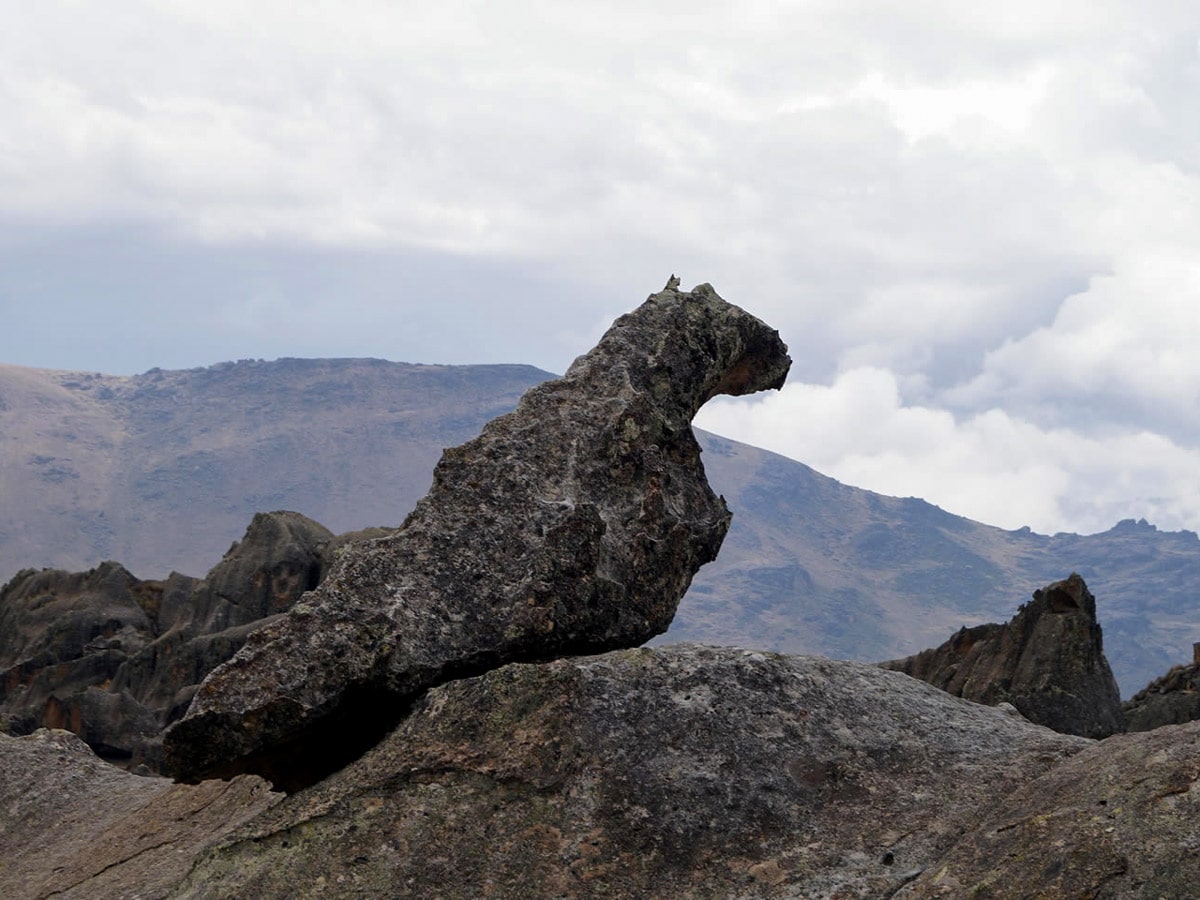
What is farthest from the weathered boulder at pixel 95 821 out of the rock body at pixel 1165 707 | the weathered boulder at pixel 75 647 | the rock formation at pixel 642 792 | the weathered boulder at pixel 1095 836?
the weathered boulder at pixel 75 647

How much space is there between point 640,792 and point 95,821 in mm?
9219

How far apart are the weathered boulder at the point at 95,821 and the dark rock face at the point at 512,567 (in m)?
1.54

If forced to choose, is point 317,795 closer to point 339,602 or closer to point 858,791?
point 339,602

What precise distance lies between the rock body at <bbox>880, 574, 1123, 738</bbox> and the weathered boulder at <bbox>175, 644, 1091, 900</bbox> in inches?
1128

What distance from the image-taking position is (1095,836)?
30.8ft

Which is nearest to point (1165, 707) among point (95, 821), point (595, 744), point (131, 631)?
point (95, 821)

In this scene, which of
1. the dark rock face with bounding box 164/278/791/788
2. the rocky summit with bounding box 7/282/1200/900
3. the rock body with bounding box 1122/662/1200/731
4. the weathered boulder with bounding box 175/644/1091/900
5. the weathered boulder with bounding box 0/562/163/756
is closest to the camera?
the rocky summit with bounding box 7/282/1200/900

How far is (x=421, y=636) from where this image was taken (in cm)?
1240

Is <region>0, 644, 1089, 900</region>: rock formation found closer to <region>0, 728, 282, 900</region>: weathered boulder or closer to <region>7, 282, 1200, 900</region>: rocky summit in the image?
<region>7, 282, 1200, 900</region>: rocky summit

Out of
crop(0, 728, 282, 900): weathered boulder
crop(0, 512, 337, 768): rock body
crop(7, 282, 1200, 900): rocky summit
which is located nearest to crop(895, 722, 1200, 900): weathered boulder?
crop(7, 282, 1200, 900): rocky summit

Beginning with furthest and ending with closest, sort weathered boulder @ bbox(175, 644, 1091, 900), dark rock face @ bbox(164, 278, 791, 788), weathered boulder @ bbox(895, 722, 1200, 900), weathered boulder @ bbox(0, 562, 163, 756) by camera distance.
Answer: weathered boulder @ bbox(0, 562, 163, 756), dark rock face @ bbox(164, 278, 791, 788), weathered boulder @ bbox(175, 644, 1091, 900), weathered boulder @ bbox(895, 722, 1200, 900)

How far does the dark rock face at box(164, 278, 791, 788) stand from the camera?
471 inches

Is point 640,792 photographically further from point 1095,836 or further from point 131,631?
point 131,631

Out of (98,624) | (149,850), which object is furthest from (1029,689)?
(98,624)
